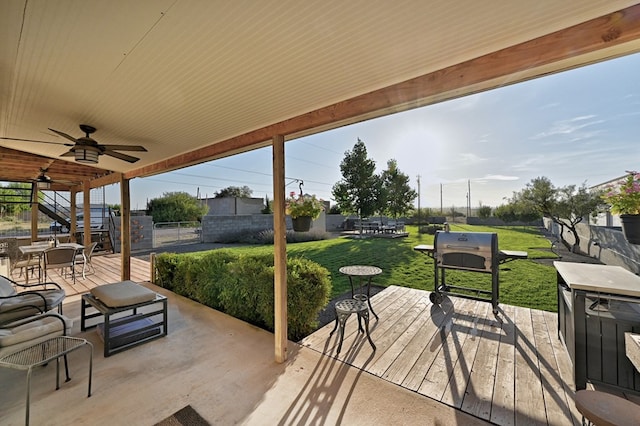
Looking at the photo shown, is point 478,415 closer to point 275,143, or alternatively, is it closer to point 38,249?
point 275,143

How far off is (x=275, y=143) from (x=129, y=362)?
2.75 m

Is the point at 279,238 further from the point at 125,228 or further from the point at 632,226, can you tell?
the point at 125,228

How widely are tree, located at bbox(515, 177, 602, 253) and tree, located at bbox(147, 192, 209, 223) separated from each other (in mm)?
21009

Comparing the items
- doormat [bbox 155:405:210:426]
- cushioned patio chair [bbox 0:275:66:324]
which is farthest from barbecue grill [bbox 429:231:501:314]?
cushioned patio chair [bbox 0:275:66:324]

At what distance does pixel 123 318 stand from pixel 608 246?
9647mm

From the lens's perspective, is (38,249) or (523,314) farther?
(38,249)

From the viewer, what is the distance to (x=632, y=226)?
1.92 meters

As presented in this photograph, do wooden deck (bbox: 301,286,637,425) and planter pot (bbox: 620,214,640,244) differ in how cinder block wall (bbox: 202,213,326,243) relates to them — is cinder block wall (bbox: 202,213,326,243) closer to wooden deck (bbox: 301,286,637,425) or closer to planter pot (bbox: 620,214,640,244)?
wooden deck (bbox: 301,286,637,425)

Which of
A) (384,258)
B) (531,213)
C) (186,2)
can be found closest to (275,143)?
(186,2)

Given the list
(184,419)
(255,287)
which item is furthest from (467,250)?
(184,419)

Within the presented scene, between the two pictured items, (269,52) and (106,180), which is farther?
(106,180)

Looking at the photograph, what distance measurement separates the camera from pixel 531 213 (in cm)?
1325

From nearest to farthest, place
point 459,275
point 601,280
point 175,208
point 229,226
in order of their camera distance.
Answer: point 601,280 < point 459,275 < point 229,226 < point 175,208

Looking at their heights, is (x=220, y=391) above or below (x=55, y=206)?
below
